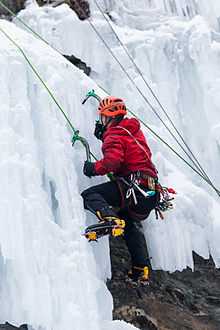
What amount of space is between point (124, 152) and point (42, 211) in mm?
945

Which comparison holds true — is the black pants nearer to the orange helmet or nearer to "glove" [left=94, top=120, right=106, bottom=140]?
"glove" [left=94, top=120, right=106, bottom=140]

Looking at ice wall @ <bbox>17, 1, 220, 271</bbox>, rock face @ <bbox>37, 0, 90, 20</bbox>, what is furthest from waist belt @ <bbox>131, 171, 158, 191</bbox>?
rock face @ <bbox>37, 0, 90, 20</bbox>

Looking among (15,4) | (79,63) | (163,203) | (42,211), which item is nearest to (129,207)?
(163,203)

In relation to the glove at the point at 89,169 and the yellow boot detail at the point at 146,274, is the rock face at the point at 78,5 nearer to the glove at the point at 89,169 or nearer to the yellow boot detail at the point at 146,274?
the glove at the point at 89,169

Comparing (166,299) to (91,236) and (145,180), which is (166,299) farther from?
(91,236)

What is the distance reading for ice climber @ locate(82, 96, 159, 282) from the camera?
418 cm

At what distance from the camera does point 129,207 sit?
14.3ft

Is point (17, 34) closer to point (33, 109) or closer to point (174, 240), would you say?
point (33, 109)

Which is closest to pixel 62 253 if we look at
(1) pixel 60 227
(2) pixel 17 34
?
(1) pixel 60 227

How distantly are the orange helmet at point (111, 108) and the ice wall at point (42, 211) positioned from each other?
191 mm

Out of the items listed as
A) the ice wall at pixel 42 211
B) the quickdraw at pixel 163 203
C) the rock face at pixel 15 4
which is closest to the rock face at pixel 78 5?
the rock face at pixel 15 4

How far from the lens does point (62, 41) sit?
7.49 metres

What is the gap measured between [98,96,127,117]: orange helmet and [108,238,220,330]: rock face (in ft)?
3.98

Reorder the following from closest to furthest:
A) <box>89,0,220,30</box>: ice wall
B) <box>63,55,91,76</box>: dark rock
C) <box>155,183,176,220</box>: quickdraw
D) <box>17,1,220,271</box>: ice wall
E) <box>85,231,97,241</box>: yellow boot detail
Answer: <box>85,231,97,241</box>: yellow boot detail, <box>155,183,176,220</box>: quickdraw, <box>17,1,220,271</box>: ice wall, <box>63,55,91,76</box>: dark rock, <box>89,0,220,30</box>: ice wall
